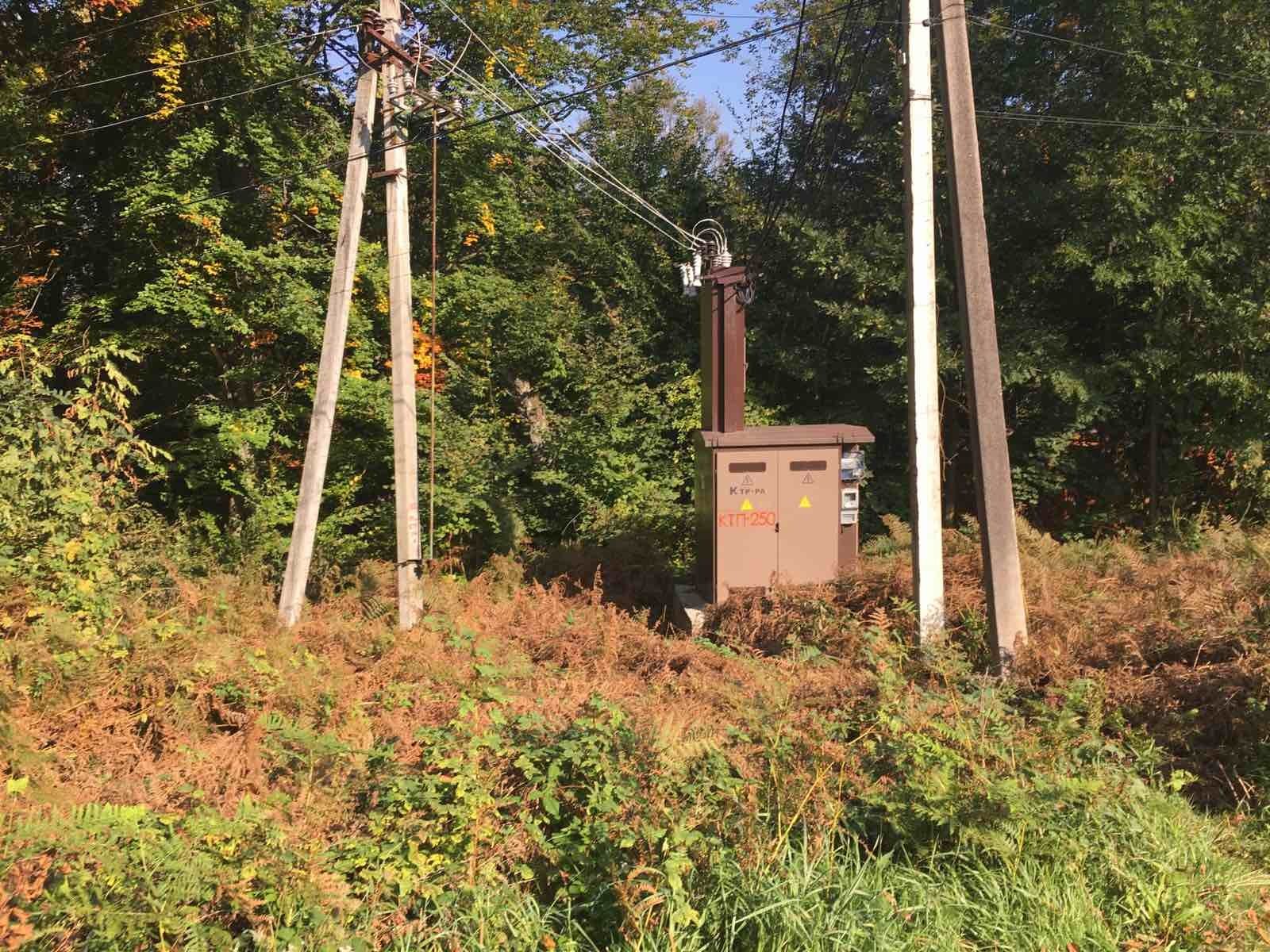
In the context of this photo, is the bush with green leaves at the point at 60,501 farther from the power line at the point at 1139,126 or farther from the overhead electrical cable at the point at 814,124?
the power line at the point at 1139,126

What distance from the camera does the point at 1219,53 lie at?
37.2 feet

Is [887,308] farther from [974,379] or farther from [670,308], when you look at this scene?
[974,379]

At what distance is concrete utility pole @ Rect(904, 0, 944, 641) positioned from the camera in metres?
6.52

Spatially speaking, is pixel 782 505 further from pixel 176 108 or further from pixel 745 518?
pixel 176 108

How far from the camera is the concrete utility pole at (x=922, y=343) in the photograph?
6.52 metres

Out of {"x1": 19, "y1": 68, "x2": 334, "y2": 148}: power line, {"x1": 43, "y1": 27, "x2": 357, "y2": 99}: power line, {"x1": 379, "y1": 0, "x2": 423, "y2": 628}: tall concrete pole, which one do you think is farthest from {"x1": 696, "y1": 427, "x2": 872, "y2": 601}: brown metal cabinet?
{"x1": 19, "y1": 68, "x2": 334, "y2": 148}: power line

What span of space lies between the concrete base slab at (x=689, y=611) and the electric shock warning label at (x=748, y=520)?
0.91 m

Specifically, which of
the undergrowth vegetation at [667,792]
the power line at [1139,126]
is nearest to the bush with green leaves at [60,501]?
the undergrowth vegetation at [667,792]

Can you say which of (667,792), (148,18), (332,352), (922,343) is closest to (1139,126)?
(922,343)

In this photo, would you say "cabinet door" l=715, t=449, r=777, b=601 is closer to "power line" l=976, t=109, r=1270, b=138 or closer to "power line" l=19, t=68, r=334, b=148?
"power line" l=976, t=109, r=1270, b=138

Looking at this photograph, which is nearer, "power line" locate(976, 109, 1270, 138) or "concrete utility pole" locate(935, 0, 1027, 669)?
"concrete utility pole" locate(935, 0, 1027, 669)

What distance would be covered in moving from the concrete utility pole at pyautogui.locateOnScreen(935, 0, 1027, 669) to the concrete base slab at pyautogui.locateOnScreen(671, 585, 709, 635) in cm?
342

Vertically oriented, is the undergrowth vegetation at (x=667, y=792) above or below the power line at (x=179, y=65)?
below

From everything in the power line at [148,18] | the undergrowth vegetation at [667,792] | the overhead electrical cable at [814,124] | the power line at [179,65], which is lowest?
the undergrowth vegetation at [667,792]
